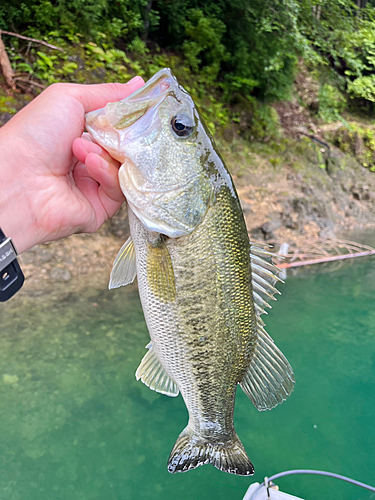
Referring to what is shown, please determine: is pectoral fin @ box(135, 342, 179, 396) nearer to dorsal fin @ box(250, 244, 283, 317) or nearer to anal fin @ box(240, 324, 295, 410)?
anal fin @ box(240, 324, 295, 410)

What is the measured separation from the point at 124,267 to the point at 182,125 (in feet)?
2.12

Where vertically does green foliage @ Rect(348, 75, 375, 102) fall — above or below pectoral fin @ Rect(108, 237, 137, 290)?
below

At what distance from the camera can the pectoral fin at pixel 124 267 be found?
60.8 inches

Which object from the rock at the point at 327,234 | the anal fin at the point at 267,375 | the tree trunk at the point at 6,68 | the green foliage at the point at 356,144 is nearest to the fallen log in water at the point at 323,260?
the rock at the point at 327,234

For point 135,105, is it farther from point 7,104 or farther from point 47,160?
point 7,104

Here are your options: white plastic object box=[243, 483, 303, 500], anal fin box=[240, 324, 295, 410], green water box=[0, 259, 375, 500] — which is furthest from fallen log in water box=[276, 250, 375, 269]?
anal fin box=[240, 324, 295, 410]

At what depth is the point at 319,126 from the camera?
9.69m

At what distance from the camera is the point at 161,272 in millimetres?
1386

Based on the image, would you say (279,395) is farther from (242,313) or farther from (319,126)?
(319,126)

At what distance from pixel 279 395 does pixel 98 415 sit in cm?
220

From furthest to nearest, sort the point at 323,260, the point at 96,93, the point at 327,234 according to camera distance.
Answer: the point at 327,234 → the point at 323,260 → the point at 96,93

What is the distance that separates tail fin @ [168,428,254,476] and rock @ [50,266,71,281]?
3.69 m

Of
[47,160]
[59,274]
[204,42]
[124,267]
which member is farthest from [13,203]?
[204,42]

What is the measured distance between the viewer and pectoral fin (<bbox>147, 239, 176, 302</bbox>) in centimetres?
137
